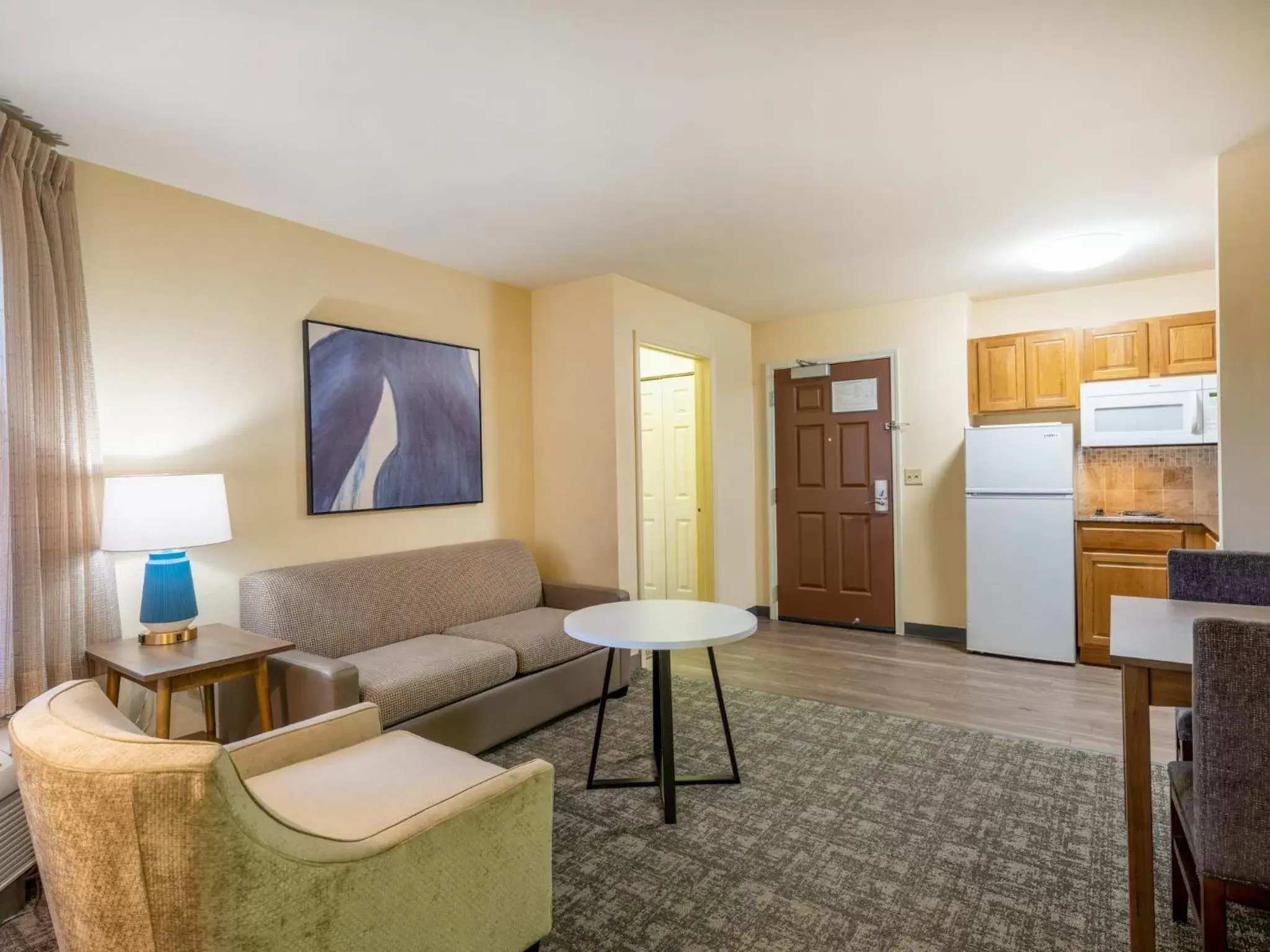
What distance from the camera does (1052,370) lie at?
173 inches

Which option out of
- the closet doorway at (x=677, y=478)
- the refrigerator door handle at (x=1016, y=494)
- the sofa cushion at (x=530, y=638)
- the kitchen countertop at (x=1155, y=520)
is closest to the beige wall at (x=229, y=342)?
the sofa cushion at (x=530, y=638)

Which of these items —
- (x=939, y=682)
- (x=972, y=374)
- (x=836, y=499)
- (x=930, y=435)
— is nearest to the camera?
(x=939, y=682)

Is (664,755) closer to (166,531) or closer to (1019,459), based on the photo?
(166,531)

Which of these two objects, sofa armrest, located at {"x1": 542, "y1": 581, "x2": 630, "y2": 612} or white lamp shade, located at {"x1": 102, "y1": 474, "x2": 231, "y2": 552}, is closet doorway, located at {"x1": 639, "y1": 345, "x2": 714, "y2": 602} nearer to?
sofa armrest, located at {"x1": 542, "y1": 581, "x2": 630, "y2": 612}

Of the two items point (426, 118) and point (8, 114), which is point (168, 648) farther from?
point (426, 118)

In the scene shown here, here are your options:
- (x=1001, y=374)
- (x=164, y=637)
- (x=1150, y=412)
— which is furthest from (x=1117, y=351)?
(x=164, y=637)

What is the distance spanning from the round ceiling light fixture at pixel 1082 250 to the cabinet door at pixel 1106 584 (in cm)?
170

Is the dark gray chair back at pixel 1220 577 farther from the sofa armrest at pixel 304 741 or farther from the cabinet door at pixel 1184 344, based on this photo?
the sofa armrest at pixel 304 741

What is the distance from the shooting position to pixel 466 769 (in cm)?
167

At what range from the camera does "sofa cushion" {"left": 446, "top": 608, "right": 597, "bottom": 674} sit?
3078 mm

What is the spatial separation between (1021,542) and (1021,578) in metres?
0.23

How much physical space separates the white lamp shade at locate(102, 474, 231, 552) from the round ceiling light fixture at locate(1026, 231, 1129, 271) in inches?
164

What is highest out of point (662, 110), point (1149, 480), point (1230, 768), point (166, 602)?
point (662, 110)

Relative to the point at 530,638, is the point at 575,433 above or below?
above
